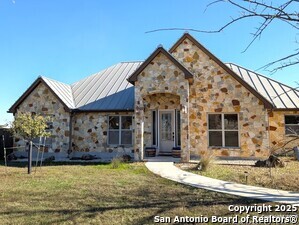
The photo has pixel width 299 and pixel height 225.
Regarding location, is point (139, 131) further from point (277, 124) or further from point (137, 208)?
point (277, 124)

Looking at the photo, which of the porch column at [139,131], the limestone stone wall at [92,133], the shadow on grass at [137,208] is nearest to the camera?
the shadow on grass at [137,208]

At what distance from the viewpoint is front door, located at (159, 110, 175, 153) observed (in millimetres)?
15961

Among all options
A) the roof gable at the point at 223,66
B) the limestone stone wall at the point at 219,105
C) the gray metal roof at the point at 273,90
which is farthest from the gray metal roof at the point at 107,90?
the gray metal roof at the point at 273,90

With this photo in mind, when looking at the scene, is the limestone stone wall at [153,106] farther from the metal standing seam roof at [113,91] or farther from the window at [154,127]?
the metal standing seam roof at [113,91]

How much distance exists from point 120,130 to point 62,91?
15.6 feet

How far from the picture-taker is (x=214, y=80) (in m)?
15.1

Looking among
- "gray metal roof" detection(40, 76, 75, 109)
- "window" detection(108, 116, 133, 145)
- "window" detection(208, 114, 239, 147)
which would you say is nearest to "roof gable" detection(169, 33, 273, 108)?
"window" detection(208, 114, 239, 147)

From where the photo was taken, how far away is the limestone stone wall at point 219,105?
14477mm

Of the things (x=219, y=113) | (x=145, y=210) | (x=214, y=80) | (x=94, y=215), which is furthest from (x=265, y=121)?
(x=94, y=215)

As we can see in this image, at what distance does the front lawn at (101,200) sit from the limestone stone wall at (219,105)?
635 centimetres

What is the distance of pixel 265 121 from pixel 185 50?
605 cm

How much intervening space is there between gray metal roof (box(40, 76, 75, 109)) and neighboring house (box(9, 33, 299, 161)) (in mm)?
87

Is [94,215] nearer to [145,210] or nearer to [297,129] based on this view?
[145,210]

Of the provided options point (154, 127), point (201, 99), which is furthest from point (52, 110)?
point (201, 99)
